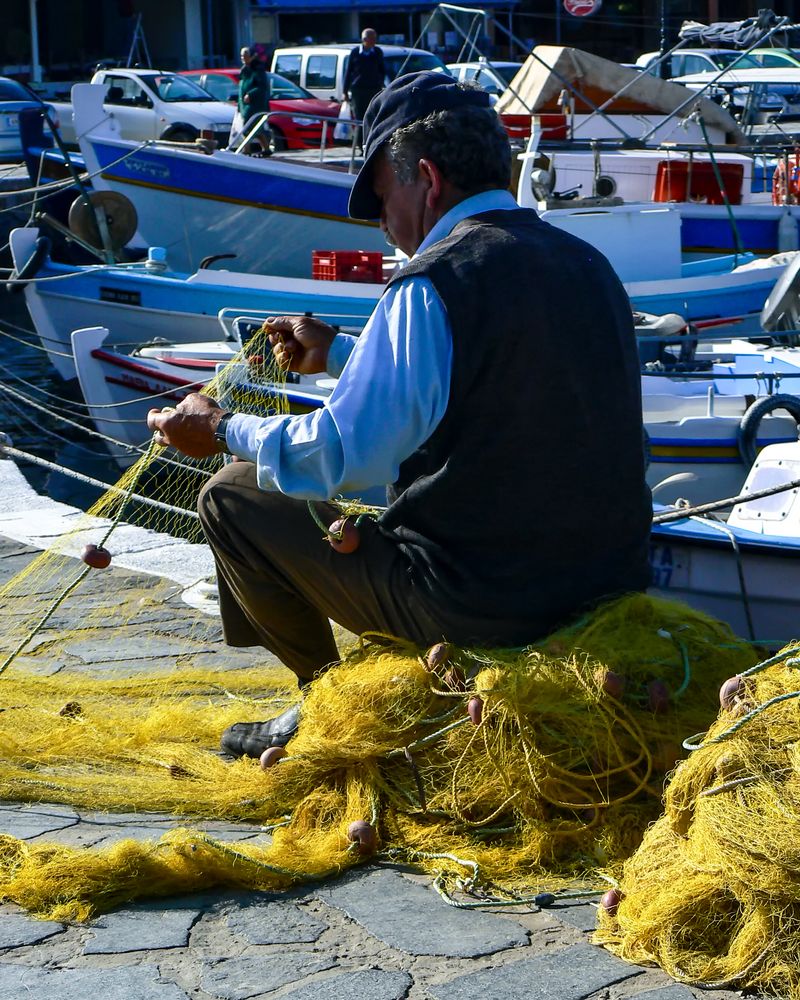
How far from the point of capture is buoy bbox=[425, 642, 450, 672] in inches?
124

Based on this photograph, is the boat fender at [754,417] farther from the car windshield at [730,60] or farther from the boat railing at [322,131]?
the car windshield at [730,60]

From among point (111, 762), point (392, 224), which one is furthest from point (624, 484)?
point (111, 762)

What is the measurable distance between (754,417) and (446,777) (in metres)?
4.57

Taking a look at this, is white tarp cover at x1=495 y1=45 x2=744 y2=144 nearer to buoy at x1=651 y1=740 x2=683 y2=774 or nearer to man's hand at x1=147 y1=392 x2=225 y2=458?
man's hand at x1=147 y1=392 x2=225 y2=458

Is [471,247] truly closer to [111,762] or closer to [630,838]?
[630,838]

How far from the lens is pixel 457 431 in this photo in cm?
314

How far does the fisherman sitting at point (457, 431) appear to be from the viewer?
3.04 metres

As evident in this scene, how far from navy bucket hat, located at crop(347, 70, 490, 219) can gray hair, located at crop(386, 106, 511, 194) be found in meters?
0.02

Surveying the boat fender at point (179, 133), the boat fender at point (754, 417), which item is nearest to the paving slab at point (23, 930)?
the boat fender at point (754, 417)

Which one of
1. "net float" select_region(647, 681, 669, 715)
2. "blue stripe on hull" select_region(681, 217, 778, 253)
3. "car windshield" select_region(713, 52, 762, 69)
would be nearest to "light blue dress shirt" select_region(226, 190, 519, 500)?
"net float" select_region(647, 681, 669, 715)

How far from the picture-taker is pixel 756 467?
5.17 meters

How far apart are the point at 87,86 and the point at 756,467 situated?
12.3 m

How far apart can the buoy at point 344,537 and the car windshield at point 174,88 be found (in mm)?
22383

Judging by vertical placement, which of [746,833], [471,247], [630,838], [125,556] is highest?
[471,247]
